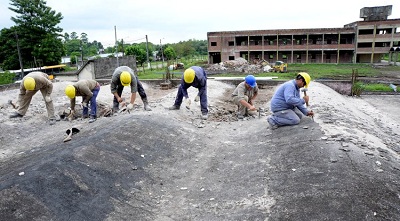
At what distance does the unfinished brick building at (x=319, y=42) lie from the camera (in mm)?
33062

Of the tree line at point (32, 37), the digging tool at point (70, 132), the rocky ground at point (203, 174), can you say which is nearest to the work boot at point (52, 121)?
the rocky ground at point (203, 174)

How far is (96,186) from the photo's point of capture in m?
4.12

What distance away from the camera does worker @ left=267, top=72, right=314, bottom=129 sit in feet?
18.8

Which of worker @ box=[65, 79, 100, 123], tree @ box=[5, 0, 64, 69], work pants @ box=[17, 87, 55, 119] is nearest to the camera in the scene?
worker @ box=[65, 79, 100, 123]


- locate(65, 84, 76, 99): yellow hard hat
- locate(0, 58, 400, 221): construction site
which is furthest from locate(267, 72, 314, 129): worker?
locate(65, 84, 76, 99): yellow hard hat

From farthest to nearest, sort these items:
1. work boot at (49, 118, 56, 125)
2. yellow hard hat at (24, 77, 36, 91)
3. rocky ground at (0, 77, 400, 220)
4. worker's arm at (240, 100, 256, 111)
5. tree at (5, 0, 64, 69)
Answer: tree at (5, 0, 64, 69), work boot at (49, 118, 56, 125), yellow hard hat at (24, 77, 36, 91), worker's arm at (240, 100, 256, 111), rocky ground at (0, 77, 400, 220)

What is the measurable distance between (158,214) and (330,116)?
467 centimetres

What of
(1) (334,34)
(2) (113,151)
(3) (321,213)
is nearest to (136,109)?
(2) (113,151)

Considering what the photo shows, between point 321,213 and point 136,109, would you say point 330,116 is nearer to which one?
point 321,213

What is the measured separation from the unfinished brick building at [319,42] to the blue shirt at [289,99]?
90.4ft

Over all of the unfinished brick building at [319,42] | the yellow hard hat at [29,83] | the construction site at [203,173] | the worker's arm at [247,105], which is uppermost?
the unfinished brick building at [319,42]

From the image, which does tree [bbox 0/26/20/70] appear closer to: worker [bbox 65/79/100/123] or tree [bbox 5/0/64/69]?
tree [bbox 5/0/64/69]

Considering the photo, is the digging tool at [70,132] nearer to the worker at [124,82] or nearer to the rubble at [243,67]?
the worker at [124,82]

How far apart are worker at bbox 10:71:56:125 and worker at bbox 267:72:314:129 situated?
6.15 metres
